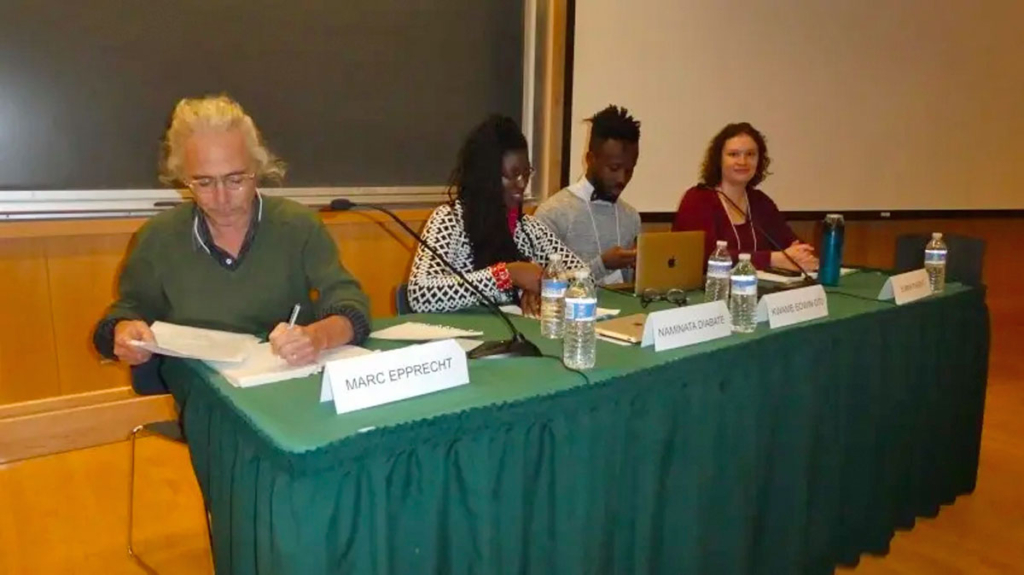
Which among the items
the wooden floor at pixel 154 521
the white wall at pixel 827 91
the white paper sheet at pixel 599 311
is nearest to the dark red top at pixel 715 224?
the white paper sheet at pixel 599 311

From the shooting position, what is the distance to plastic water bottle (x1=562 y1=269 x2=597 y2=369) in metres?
1.43

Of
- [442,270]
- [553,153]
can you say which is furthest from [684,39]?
[442,270]

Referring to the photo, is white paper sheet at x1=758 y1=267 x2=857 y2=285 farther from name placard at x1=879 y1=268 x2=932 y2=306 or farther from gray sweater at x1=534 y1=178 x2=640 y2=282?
gray sweater at x1=534 y1=178 x2=640 y2=282

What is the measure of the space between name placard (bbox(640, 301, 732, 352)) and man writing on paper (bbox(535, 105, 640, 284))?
2.53 feet

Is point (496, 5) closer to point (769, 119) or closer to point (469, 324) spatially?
point (769, 119)

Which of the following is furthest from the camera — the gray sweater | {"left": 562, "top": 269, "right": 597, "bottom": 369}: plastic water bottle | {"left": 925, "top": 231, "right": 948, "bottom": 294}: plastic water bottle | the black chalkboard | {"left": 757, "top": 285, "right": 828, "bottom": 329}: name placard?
the gray sweater

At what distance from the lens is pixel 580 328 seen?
1.46 m

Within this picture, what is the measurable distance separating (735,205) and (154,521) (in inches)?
86.4

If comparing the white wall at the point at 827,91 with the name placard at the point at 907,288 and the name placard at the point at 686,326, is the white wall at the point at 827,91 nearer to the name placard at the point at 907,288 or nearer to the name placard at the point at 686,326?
the name placard at the point at 907,288

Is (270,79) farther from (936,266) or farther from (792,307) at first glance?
(936,266)

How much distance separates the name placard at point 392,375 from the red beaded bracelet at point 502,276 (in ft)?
2.01

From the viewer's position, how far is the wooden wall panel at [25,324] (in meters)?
2.55

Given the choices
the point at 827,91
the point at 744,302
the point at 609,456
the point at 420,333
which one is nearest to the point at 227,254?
the point at 420,333

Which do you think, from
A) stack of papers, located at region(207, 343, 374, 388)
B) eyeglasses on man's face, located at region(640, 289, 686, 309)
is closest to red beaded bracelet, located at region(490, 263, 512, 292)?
eyeglasses on man's face, located at region(640, 289, 686, 309)
